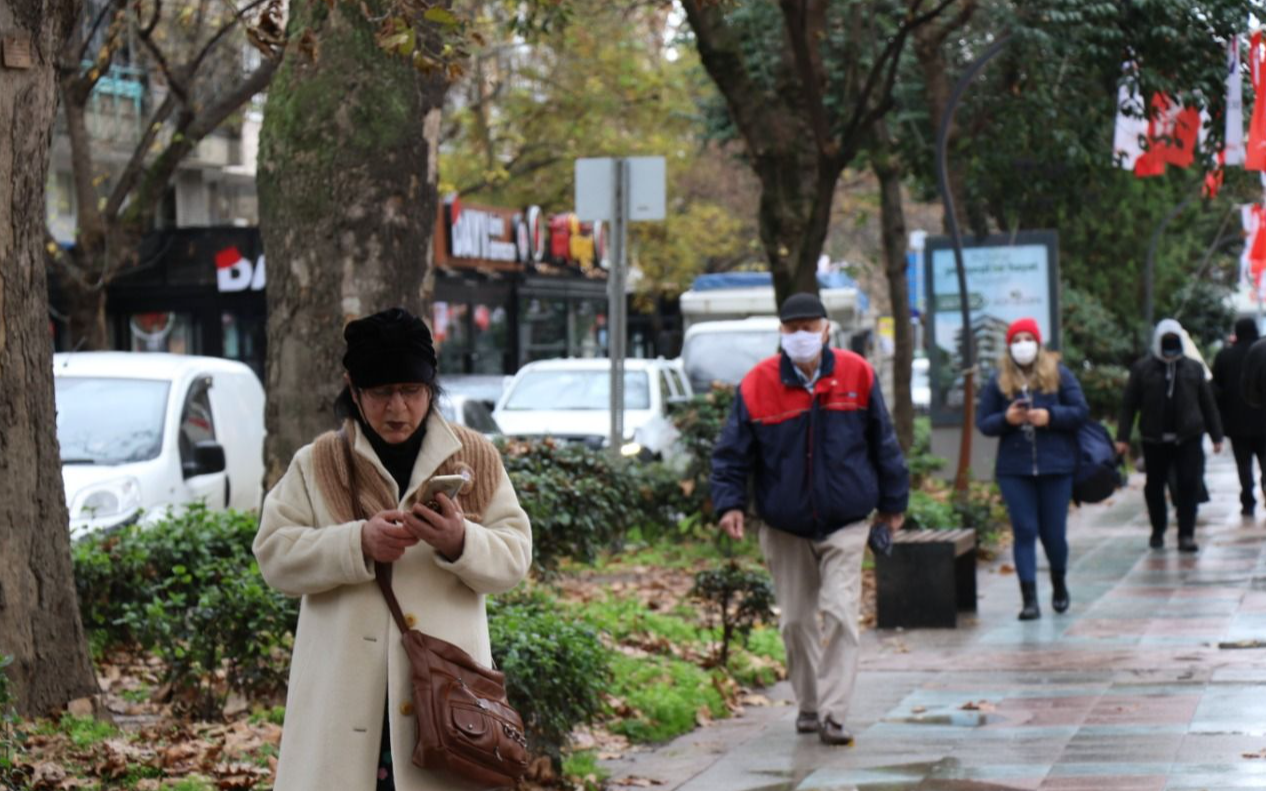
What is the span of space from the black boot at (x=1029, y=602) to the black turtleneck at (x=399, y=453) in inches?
316

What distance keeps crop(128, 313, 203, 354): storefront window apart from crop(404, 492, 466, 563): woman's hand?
29831 millimetres

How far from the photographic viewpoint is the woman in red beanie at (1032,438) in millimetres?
11984

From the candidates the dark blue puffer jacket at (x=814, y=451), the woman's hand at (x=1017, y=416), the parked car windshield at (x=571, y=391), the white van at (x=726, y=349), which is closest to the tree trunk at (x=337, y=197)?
the dark blue puffer jacket at (x=814, y=451)

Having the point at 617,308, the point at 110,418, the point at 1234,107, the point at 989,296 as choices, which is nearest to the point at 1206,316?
the point at 989,296

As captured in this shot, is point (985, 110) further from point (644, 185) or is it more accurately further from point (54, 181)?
point (54, 181)

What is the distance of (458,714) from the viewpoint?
4496mm

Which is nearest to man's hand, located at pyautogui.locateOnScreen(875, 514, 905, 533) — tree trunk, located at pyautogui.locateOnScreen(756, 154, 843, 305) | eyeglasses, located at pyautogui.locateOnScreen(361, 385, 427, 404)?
eyeglasses, located at pyautogui.locateOnScreen(361, 385, 427, 404)

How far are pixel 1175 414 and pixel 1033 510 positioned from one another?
4.02 m

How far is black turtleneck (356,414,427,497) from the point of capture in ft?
→ 15.6

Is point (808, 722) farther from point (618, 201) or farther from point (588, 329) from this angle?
point (588, 329)

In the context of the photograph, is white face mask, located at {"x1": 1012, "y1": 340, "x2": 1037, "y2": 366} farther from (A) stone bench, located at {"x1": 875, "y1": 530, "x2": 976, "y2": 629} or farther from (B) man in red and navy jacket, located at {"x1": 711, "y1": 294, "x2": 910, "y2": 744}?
(B) man in red and navy jacket, located at {"x1": 711, "y1": 294, "x2": 910, "y2": 744}

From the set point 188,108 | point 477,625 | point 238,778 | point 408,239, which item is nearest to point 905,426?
point 188,108

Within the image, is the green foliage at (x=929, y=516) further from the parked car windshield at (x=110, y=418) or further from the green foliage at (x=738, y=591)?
the parked car windshield at (x=110, y=418)

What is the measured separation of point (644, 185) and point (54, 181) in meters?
19.6
